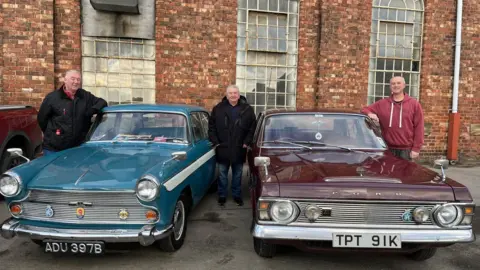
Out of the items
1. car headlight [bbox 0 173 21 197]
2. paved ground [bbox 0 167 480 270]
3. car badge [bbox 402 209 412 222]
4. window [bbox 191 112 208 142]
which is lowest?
paved ground [bbox 0 167 480 270]

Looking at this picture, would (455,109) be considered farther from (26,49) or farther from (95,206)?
(26,49)

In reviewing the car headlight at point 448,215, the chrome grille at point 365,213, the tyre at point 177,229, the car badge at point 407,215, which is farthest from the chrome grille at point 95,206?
the car headlight at point 448,215

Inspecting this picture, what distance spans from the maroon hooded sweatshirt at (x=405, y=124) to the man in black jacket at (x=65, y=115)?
12.9 feet

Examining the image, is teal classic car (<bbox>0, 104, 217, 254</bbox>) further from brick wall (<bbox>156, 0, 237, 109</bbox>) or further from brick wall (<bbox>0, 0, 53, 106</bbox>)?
brick wall (<bbox>156, 0, 237, 109</bbox>)

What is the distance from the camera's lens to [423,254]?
132 inches

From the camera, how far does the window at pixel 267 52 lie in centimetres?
851

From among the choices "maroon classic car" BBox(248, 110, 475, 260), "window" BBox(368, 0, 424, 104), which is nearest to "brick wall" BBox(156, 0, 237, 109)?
"window" BBox(368, 0, 424, 104)

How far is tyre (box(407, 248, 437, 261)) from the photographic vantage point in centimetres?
331

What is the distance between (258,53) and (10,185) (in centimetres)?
658

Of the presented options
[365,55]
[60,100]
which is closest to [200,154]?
[60,100]

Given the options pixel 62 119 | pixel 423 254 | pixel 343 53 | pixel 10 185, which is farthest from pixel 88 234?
pixel 343 53

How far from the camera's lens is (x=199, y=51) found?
815 cm

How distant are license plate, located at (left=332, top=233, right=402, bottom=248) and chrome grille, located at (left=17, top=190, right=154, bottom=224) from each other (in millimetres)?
1697

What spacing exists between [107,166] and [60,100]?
1.63 metres
